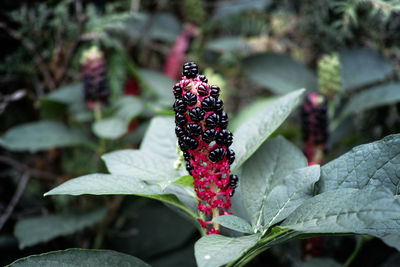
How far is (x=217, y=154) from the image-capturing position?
681mm

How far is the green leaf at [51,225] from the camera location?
45.1 inches

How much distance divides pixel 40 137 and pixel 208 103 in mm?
879

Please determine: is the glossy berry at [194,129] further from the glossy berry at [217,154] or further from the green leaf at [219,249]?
the green leaf at [219,249]

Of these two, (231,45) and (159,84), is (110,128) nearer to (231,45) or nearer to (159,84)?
(159,84)

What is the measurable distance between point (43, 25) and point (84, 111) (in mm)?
378

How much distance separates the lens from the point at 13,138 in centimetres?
129

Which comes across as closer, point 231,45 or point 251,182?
point 251,182

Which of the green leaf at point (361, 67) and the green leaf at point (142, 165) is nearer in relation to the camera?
the green leaf at point (142, 165)

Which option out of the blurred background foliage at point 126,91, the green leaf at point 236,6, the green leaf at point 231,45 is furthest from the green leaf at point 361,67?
the green leaf at point 236,6

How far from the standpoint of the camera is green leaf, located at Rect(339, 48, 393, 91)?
145 centimetres

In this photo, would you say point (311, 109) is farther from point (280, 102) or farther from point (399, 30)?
point (399, 30)

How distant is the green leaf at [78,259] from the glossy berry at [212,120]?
0.32m

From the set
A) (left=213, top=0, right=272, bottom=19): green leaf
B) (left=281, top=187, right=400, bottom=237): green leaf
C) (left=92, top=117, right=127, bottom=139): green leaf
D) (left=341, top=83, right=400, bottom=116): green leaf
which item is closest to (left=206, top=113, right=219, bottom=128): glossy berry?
(left=281, top=187, right=400, bottom=237): green leaf

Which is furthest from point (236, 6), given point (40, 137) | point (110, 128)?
point (40, 137)
